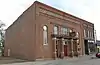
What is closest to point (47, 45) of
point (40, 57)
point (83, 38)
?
point (40, 57)

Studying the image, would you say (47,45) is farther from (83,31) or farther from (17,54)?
(83,31)

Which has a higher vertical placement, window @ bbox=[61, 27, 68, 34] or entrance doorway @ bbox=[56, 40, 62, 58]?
window @ bbox=[61, 27, 68, 34]

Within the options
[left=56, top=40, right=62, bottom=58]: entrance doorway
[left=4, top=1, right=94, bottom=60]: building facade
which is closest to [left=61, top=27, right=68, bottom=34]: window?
[left=4, top=1, right=94, bottom=60]: building facade

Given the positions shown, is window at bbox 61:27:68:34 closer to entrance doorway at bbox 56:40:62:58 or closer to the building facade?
the building facade

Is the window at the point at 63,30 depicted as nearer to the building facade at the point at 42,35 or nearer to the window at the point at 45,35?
the building facade at the point at 42,35

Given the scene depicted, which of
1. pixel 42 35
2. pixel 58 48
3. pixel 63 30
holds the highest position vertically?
pixel 63 30

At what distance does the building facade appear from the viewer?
3181 cm

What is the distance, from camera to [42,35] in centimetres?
3269

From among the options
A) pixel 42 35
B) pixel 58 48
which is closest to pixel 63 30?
pixel 58 48

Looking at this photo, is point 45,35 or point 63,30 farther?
point 63,30

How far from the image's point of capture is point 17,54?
3600cm

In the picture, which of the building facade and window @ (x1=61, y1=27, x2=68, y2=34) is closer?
the building facade

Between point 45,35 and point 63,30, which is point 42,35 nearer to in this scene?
point 45,35

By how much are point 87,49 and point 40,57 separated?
67.3 feet
